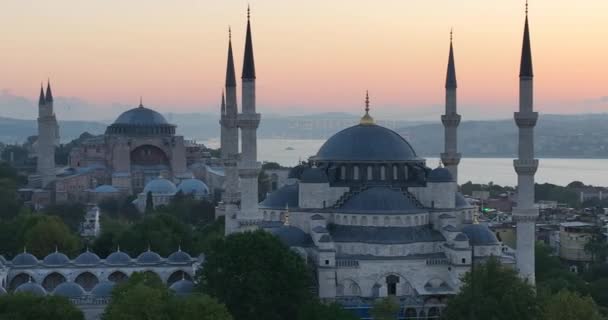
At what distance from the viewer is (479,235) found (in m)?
30.5

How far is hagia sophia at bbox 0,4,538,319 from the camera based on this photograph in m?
29.8

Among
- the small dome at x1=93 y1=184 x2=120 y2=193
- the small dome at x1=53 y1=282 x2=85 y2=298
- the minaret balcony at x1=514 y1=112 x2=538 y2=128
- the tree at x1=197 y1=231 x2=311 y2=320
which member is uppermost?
the minaret balcony at x1=514 y1=112 x2=538 y2=128

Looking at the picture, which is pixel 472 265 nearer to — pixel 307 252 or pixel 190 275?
pixel 307 252

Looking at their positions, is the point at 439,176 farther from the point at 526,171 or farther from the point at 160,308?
the point at 160,308

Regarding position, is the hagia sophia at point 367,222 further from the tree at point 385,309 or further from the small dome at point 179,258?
the tree at point 385,309

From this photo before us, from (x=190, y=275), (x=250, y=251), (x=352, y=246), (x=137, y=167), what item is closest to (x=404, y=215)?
(x=352, y=246)

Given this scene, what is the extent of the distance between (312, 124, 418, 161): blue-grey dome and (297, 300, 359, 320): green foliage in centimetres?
808

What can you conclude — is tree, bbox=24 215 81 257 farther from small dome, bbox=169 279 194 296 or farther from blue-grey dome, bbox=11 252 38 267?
small dome, bbox=169 279 194 296

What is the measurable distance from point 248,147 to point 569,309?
12415 millimetres

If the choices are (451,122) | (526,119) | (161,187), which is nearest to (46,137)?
(161,187)

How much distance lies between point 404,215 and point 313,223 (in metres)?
2.63

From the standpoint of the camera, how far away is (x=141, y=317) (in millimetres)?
23641

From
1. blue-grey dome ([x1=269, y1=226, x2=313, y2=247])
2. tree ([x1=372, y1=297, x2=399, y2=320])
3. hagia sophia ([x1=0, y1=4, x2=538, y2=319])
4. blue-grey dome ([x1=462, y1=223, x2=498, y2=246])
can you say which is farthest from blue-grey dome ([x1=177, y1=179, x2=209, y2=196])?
tree ([x1=372, y1=297, x2=399, y2=320])

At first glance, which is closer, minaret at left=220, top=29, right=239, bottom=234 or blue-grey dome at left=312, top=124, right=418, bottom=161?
blue-grey dome at left=312, top=124, right=418, bottom=161
